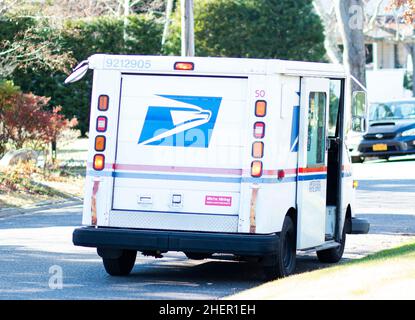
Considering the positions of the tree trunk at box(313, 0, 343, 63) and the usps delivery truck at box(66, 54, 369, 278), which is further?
the tree trunk at box(313, 0, 343, 63)

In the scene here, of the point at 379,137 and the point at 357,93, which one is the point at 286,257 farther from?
the point at 379,137

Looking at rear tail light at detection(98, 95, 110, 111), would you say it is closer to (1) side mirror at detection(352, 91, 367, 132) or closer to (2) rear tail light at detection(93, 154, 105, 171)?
(2) rear tail light at detection(93, 154, 105, 171)

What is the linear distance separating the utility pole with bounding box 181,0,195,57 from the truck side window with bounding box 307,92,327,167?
18.0 m

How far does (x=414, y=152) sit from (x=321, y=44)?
1477 cm

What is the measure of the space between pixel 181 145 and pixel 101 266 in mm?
2496

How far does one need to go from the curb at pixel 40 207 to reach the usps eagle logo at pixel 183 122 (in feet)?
30.9

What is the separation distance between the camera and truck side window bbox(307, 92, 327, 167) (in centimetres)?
1445

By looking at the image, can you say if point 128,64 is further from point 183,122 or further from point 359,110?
point 359,110

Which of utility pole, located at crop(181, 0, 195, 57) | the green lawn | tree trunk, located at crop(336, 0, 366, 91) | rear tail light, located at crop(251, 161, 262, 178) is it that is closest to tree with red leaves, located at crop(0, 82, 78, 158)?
utility pole, located at crop(181, 0, 195, 57)

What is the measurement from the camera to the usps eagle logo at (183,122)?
1348cm

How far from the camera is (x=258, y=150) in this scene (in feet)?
43.6

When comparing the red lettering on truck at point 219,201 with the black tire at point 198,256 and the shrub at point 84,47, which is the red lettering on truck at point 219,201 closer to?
the black tire at point 198,256

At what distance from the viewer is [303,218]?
14.4 meters
